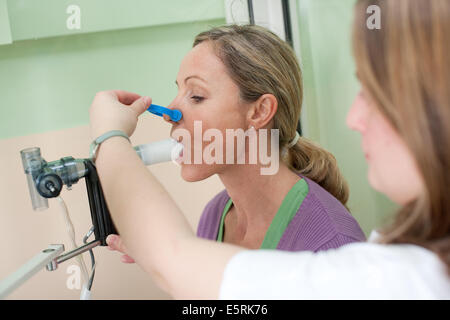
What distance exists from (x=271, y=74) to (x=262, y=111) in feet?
0.28

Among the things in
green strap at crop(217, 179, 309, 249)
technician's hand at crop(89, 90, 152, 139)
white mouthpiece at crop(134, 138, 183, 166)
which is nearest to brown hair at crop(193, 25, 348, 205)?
green strap at crop(217, 179, 309, 249)

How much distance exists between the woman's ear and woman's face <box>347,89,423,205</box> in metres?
0.53

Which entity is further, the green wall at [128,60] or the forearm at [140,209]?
the green wall at [128,60]

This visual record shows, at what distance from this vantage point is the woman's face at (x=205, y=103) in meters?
1.09

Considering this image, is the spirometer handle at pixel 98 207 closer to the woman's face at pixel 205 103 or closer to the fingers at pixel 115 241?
the fingers at pixel 115 241

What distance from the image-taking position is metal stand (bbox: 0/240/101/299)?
627mm

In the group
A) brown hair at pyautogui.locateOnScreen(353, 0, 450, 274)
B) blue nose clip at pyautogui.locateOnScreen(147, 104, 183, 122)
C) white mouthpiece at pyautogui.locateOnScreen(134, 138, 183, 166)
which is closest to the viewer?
brown hair at pyautogui.locateOnScreen(353, 0, 450, 274)

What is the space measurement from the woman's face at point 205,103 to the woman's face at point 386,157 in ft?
1.74

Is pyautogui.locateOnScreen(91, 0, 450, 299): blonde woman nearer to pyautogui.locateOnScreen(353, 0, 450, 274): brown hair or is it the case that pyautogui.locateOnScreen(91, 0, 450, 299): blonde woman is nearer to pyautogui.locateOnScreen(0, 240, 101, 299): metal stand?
pyautogui.locateOnScreen(353, 0, 450, 274): brown hair

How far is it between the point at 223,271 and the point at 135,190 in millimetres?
154

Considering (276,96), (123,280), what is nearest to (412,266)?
(276,96)

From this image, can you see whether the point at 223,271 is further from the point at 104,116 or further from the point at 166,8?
the point at 166,8

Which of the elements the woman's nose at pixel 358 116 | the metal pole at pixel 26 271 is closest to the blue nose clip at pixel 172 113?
the metal pole at pixel 26 271

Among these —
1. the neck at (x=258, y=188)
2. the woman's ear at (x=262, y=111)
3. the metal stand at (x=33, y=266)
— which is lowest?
the neck at (x=258, y=188)
